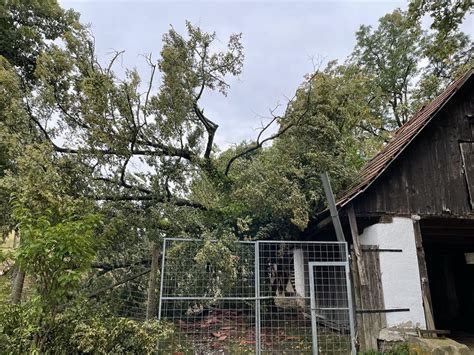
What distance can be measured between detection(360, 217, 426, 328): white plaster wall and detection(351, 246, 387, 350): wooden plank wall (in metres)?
0.10

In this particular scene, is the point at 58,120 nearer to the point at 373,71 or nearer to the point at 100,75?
the point at 100,75

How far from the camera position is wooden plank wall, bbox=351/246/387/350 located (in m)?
5.54

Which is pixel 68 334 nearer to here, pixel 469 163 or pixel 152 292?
pixel 152 292

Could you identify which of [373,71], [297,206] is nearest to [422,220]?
[297,206]

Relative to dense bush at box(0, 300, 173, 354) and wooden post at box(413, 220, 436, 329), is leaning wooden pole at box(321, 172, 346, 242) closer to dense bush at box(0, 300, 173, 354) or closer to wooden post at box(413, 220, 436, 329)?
wooden post at box(413, 220, 436, 329)

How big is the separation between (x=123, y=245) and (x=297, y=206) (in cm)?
362

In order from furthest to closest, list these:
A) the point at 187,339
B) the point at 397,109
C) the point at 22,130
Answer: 1. the point at 397,109
2. the point at 22,130
3. the point at 187,339

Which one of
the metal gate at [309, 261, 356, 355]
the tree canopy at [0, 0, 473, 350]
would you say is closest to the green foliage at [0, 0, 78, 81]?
the tree canopy at [0, 0, 473, 350]

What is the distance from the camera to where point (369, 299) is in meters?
5.65

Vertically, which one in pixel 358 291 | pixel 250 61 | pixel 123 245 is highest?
pixel 250 61

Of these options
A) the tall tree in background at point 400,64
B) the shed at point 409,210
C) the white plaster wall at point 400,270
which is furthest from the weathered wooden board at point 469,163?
the tall tree in background at point 400,64

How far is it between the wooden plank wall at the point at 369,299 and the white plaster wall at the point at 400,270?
98 mm

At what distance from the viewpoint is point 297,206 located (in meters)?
6.26

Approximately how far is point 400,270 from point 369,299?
78 cm
